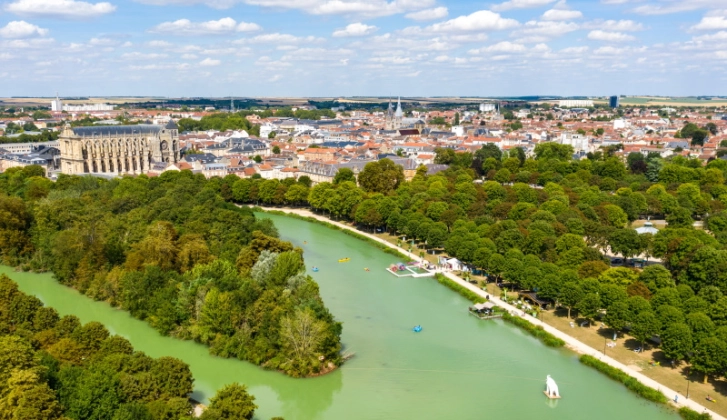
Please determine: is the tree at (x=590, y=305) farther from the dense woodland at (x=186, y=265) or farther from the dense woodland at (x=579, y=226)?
the dense woodland at (x=186, y=265)

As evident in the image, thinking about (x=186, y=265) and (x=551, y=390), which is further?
(x=186, y=265)

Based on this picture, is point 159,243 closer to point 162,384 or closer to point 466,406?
point 162,384

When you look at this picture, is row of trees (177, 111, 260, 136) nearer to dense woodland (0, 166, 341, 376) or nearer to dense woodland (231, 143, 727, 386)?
dense woodland (231, 143, 727, 386)

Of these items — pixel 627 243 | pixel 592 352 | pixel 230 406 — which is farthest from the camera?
pixel 627 243

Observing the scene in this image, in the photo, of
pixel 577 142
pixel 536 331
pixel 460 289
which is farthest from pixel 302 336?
pixel 577 142

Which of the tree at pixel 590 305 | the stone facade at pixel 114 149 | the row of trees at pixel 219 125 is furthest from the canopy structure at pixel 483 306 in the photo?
the row of trees at pixel 219 125

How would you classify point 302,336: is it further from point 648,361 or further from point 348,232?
point 348,232
